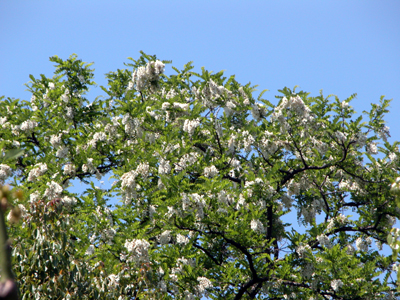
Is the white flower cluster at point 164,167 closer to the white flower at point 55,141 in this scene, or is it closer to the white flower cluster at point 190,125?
the white flower cluster at point 190,125

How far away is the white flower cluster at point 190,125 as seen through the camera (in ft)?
39.7

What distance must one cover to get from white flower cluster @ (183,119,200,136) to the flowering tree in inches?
2.5

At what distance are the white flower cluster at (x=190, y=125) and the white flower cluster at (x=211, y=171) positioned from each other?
43.7 inches

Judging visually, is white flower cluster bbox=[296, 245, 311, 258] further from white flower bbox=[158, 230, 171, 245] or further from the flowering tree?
white flower bbox=[158, 230, 171, 245]

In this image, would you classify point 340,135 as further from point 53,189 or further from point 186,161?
point 53,189

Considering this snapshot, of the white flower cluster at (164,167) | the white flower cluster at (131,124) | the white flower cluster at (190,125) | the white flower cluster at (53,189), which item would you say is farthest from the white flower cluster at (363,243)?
the white flower cluster at (53,189)

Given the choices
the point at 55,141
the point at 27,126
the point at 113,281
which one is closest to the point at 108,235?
the point at 113,281

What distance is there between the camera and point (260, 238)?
10.8m

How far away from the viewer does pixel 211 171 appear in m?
12.3

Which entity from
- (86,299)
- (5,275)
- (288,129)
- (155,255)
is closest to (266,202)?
(288,129)

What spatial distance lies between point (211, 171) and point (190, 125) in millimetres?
1407

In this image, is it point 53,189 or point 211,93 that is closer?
point 53,189

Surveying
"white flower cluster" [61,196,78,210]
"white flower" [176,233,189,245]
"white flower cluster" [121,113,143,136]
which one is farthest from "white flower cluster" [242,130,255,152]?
"white flower cluster" [61,196,78,210]

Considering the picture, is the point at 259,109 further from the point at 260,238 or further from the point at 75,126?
the point at 75,126
